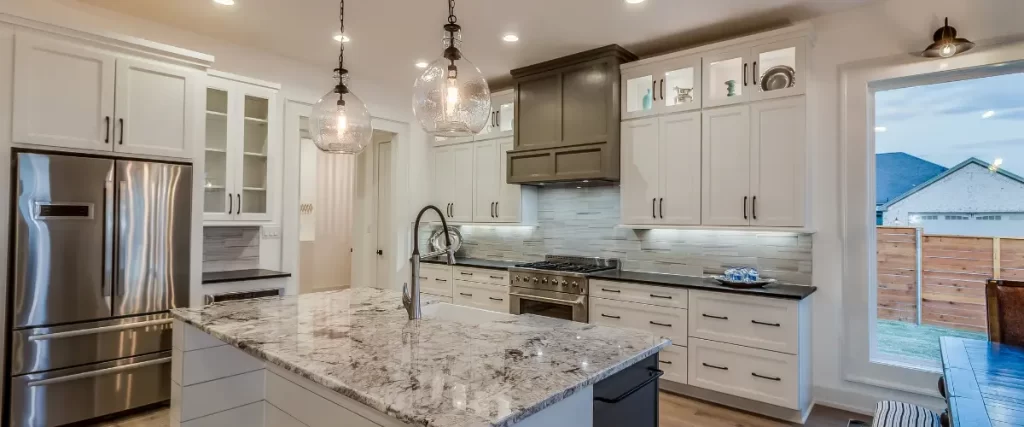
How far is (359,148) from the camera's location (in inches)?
103

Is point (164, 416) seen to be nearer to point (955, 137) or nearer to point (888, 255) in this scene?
point (888, 255)

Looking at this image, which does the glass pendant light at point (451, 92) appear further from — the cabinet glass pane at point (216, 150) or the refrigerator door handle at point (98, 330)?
the cabinet glass pane at point (216, 150)

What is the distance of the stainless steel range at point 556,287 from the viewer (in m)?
3.90

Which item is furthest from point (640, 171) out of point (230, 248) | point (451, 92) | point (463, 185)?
point (230, 248)

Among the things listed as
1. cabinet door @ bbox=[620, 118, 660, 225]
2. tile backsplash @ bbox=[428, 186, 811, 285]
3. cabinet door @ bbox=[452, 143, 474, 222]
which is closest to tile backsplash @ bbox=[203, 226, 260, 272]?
cabinet door @ bbox=[452, 143, 474, 222]

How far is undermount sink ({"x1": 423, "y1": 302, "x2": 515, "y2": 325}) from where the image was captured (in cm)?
221

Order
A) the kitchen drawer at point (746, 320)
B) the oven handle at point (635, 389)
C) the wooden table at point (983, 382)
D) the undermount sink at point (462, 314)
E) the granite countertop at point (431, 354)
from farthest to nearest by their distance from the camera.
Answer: the kitchen drawer at point (746, 320) < the undermount sink at point (462, 314) < the oven handle at point (635, 389) < the wooden table at point (983, 382) < the granite countertop at point (431, 354)

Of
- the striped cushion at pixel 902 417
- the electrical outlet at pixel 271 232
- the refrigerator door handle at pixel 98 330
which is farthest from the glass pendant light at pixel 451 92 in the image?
the electrical outlet at pixel 271 232

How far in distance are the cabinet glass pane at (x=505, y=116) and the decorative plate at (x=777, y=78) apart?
2303mm

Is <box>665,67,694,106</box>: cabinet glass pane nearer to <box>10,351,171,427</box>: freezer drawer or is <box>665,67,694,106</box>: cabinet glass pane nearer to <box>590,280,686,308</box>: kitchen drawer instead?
<box>590,280,686,308</box>: kitchen drawer

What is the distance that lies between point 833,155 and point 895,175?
1.45 ft

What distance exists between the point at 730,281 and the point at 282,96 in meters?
3.96

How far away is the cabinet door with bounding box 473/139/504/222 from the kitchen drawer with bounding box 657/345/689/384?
7.01ft

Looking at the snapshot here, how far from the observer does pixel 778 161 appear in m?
3.25
